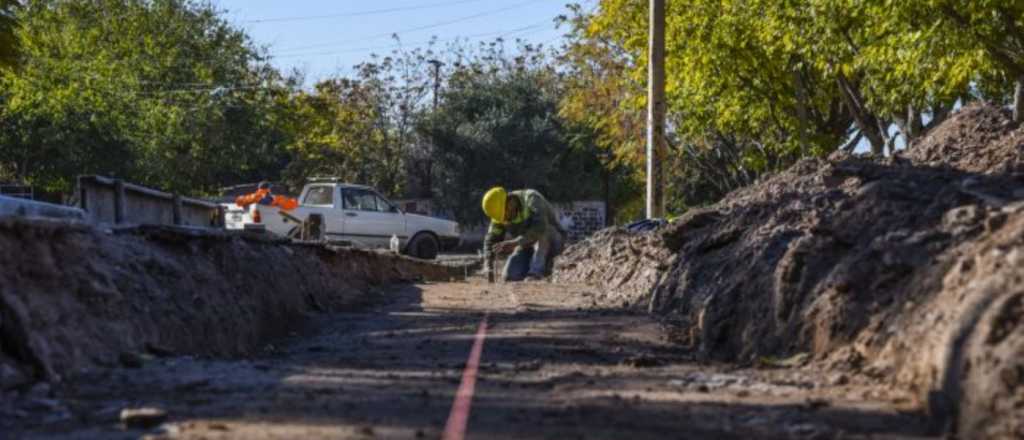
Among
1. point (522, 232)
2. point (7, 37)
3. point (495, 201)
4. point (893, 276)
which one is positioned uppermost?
point (7, 37)

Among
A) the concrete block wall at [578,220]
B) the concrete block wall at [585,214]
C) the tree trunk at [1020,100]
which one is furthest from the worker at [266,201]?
the concrete block wall at [585,214]

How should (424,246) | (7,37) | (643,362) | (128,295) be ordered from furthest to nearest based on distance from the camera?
(424,246)
(7,37)
(128,295)
(643,362)

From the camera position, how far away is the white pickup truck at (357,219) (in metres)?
31.6

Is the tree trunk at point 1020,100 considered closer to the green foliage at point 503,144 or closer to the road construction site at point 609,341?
the road construction site at point 609,341

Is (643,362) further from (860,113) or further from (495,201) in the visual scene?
(860,113)

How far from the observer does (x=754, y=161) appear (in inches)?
1608

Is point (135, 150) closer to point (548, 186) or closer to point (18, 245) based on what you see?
point (548, 186)

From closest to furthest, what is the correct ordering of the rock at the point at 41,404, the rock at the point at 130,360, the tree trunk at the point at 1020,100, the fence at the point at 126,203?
the rock at the point at 41,404 → the rock at the point at 130,360 → the fence at the point at 126,203 → the tree trunk at the point at 1020,100

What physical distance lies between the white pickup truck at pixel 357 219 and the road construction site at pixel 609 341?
57.3 ft

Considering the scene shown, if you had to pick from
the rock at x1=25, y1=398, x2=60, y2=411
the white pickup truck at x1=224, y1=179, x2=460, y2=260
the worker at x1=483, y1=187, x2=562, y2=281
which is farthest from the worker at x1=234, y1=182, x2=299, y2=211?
the rock at x1=25, y1=398, x2=60, y2=411

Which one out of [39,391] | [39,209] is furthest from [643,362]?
[39,209]

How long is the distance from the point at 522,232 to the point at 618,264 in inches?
87.0

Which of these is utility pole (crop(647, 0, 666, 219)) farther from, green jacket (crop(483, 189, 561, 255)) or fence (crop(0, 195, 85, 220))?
fence (crop(0, 195, 85, 220))

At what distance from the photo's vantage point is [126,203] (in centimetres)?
1380
